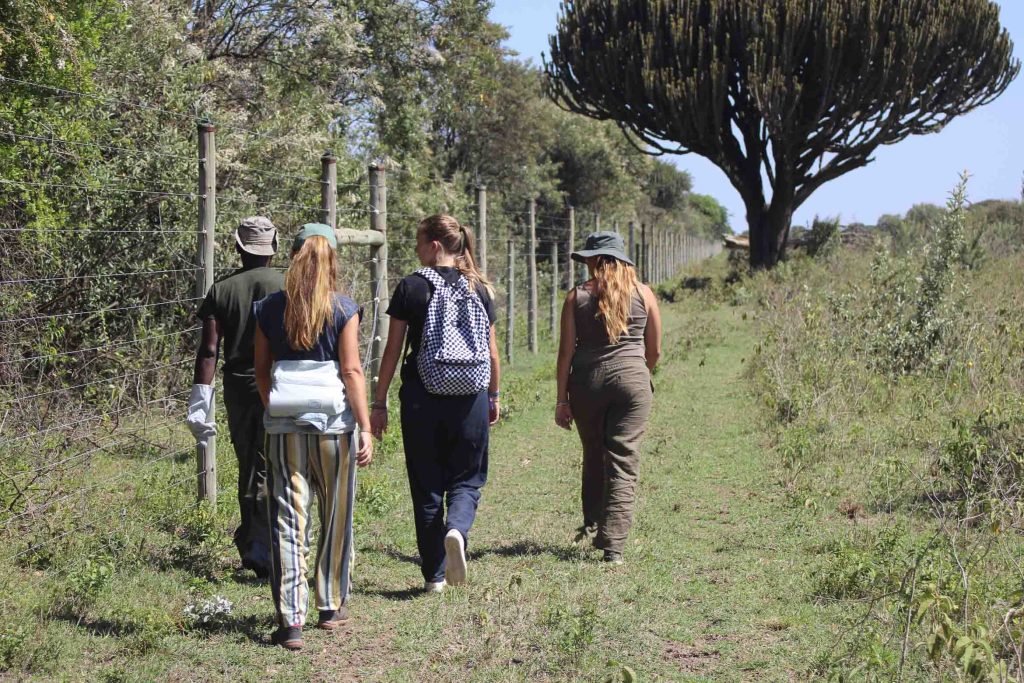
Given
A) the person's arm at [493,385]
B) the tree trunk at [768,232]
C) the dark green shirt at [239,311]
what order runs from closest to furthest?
the dark green shirt at [239,311], the person's arm at [493,385], the tree trunk at [768,232]

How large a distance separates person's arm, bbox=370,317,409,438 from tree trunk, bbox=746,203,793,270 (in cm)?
2635

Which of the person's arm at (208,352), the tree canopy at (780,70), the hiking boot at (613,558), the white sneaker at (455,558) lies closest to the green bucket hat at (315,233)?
the person's arm at (208,352)

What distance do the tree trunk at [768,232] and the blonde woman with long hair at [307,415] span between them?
2708 cm

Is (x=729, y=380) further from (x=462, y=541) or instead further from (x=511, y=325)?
(x=462, y=541)

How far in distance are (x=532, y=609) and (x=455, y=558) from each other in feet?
1.81

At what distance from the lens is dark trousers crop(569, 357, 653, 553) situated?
616 cm

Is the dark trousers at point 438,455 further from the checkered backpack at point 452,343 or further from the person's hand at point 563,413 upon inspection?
the person's hand at point 563,413

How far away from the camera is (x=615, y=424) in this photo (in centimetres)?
621

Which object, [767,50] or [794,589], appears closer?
[794,589]

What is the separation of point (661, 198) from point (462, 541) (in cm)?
7701

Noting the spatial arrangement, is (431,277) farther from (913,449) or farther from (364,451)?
(913,449)

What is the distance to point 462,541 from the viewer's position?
542cm

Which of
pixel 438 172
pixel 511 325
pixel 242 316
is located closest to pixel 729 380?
pixel 511 325

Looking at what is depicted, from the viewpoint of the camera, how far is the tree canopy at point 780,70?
2666 cm
